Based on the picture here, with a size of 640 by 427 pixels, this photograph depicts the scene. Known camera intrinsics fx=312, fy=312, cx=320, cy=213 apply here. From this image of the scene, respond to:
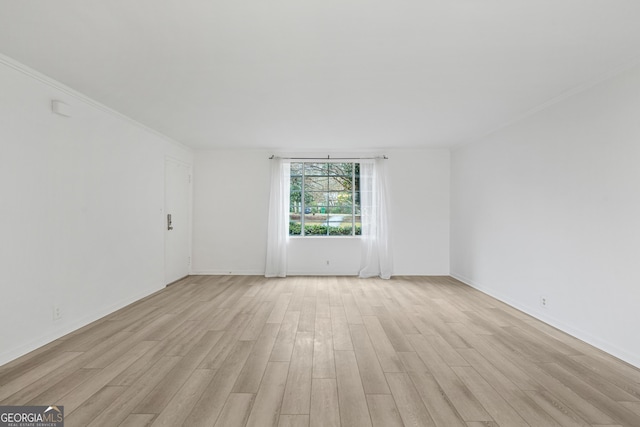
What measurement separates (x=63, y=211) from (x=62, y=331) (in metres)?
1.21

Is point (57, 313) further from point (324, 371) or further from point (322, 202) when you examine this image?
point (322, 202)

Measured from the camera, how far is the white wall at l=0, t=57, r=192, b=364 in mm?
2658

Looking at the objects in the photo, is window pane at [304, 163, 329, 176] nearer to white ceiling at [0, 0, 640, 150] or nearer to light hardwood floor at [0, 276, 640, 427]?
white ceiling at [0, 0, 640, 150]

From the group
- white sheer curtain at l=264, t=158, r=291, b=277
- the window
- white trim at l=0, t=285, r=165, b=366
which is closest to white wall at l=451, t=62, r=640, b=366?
the window

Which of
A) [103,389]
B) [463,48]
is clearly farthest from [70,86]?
[463,48]

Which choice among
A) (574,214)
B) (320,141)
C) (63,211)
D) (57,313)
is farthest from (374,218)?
(57,313)

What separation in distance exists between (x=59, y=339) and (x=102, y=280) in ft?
2.72

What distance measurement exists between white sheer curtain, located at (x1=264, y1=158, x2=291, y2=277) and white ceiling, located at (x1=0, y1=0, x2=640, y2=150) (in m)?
2.18

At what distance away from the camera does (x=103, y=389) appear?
2.21 metres

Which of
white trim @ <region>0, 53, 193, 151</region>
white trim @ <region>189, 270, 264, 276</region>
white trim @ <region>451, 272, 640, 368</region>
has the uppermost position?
white trim @ <region>0, 53, 193, 151</region>

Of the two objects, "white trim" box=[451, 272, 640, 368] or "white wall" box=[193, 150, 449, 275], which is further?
Result: "white wall" box=[193, 150, 449, 275]

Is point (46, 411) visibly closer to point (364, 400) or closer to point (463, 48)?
point (364, 400)

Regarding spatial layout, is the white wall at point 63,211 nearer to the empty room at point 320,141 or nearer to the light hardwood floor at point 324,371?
the empty room at point 320,141

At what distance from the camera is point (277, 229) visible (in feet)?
20.2
